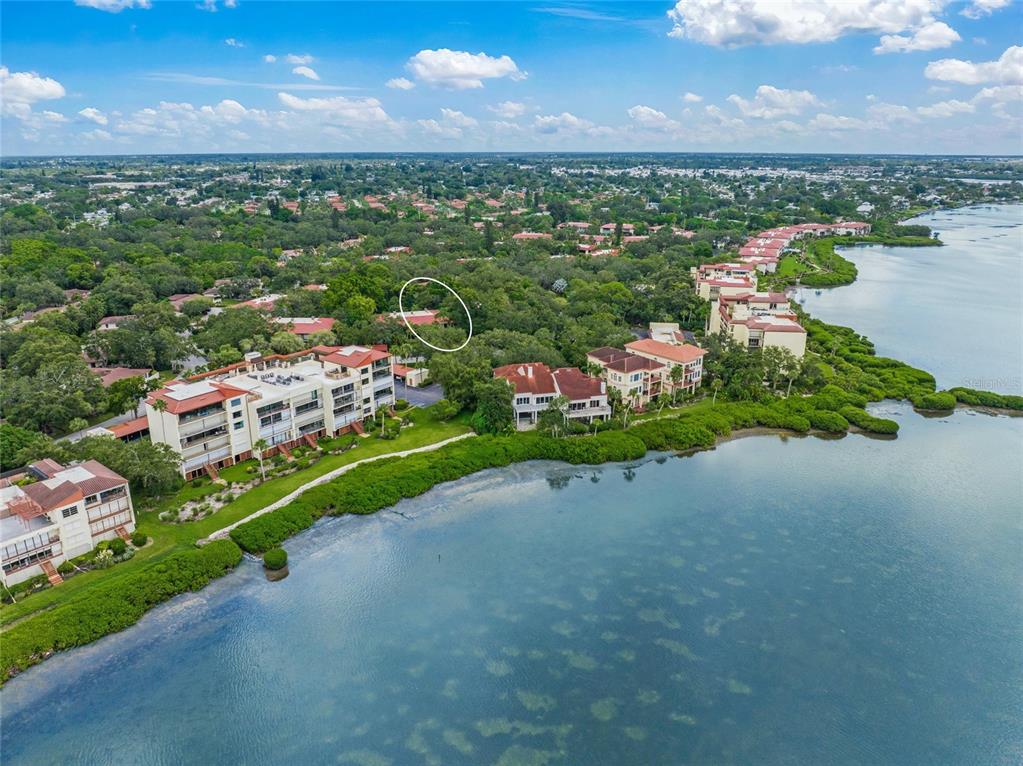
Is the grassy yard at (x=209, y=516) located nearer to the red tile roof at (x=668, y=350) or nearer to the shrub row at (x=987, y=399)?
the red tile roof at (x=668, y=350)

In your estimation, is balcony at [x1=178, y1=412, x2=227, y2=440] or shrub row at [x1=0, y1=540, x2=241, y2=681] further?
balcony at [x1=178, y1=412, x2=227, y2=440]

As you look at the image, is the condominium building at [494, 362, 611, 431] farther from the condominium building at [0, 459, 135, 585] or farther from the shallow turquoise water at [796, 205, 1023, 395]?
the shallow turquoise water at [796, 205, 1023, 395]

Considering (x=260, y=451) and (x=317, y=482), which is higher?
(x=260, y=451)

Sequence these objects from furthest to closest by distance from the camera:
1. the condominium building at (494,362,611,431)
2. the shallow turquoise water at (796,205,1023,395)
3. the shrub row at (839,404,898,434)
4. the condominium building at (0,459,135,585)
A: the shallow turquoise water at (796,205,1023,395), the shrub row at (839,404,898,434), the condominium building at (494,362,611,431), the condominium building at (0,459,135,585)

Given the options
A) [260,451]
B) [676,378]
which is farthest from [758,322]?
[260,451]

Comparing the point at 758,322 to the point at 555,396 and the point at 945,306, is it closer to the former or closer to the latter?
the point at 555,396

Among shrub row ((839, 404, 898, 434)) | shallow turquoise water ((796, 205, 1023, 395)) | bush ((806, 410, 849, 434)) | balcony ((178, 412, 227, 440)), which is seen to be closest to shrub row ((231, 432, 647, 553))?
balcony ((178, 412, 227, 440))

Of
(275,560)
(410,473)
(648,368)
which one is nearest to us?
(275,560)
